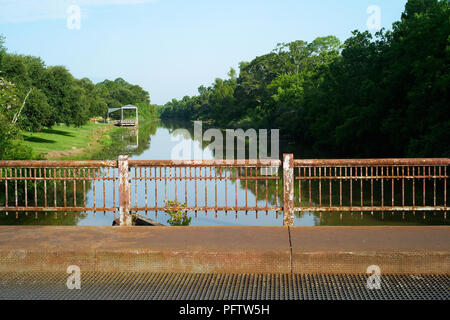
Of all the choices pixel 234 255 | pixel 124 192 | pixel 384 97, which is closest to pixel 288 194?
pixel 234 255

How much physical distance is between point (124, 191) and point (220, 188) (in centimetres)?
2021

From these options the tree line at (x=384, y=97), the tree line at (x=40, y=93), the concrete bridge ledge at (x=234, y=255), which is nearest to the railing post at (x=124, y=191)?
the concrete bridge ledge at (x=234, y=255)

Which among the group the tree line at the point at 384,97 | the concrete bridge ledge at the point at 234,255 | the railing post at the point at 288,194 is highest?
the tree line at the point at 384,97

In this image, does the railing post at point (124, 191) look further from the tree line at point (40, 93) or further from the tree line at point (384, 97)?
the tree line at point (384, 97)

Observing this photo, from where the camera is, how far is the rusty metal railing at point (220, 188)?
29.1 feet

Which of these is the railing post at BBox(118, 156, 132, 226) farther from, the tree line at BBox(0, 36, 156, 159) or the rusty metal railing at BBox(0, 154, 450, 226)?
the tree line at BBox(0, 36, 156, 159)

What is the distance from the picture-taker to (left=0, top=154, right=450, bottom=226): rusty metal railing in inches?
349

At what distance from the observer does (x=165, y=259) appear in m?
6.81

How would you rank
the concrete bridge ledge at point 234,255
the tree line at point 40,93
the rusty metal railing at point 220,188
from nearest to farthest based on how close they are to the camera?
1. the concrete bridge ledge at point 234,255
2. the rusty metal railing at point 220,188
3. the tree line at point 40,93

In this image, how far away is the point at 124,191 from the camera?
893cm

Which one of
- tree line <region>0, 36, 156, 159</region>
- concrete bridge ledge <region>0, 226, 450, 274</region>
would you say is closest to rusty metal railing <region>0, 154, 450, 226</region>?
concrete bridge ledge <region>0, 226, 450, 274</region>

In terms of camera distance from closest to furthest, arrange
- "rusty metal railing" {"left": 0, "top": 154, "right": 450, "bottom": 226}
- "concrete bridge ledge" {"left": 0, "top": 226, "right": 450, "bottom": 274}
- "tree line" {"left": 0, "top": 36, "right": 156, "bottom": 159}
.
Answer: "concrete bridge ledge" {"left": 0, "top": 226, "right": 450, "bottom": 274}
"rusty metal railing" {"left": 0, "top": 154, "right": 450, "bottom": 226}
"tree line" {"left": 0, "top": 36, "right": 156, "bottom": 159}
